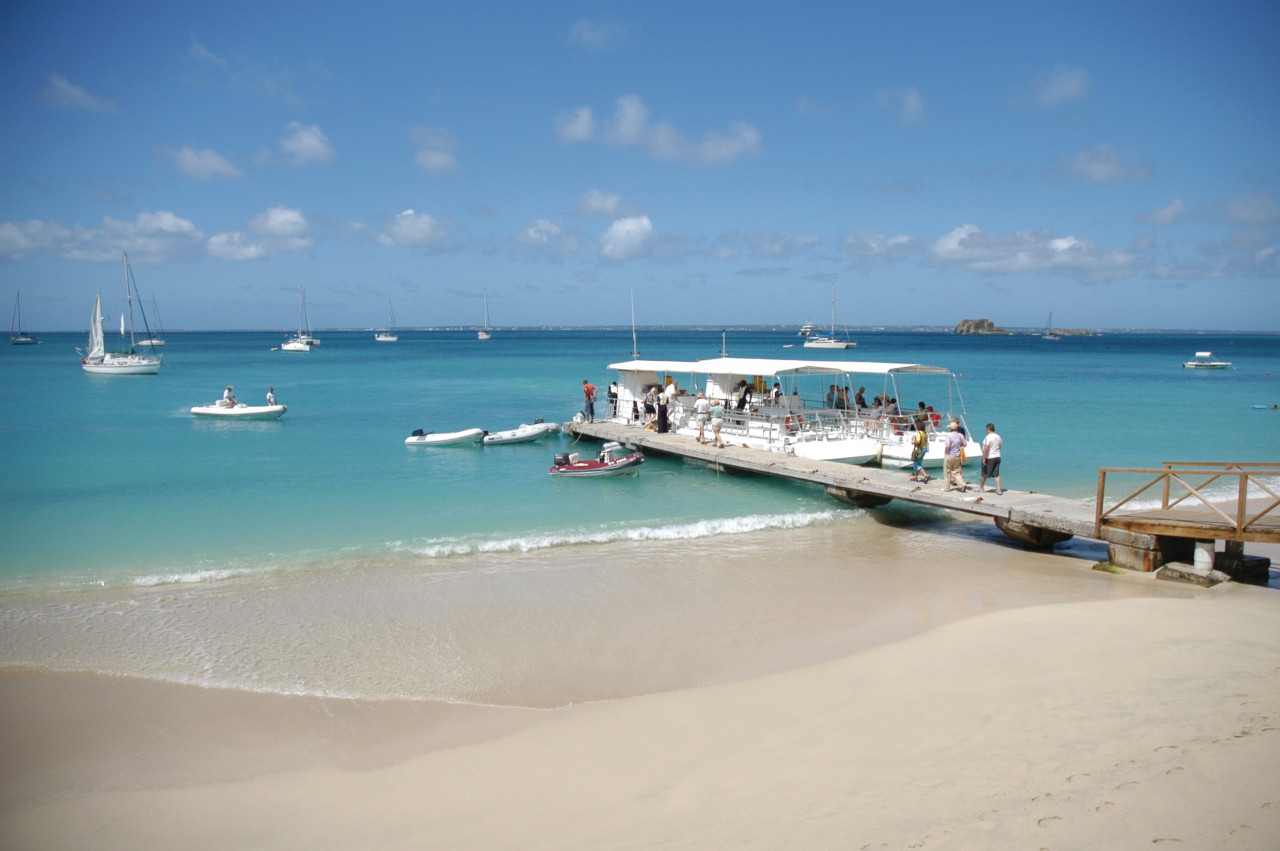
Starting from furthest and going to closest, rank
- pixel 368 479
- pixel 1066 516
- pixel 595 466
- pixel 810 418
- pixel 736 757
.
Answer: pixel 810 418 → pixel 368 479 → pixel 595 466 → pixel 1066 516 → pixel 736 757

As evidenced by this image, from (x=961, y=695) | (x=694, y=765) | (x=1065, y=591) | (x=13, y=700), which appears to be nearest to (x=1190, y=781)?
(x=961, y=695)

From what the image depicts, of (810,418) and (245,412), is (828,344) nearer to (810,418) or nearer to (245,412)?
(245,412)

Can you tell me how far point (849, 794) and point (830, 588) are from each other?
248 inches

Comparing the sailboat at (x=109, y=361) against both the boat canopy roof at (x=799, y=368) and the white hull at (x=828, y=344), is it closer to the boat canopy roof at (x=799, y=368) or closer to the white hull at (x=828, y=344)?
the boat canopy roof at (x=799, y=368)

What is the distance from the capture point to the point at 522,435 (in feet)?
91.4

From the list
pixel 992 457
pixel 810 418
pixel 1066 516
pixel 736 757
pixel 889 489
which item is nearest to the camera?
pixel 736 757

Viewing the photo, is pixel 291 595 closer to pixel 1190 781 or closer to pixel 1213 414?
pixel 1190 781

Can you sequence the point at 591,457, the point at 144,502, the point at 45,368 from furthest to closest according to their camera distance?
the point at 45,368, the point at 591,457, the point at 144,502

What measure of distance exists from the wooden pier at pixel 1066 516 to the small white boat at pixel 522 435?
10.9 meters

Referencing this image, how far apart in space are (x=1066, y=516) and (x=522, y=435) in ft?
61.8

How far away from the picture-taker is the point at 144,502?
62.0 feet

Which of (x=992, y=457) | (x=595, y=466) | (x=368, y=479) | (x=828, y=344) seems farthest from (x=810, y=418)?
(x=828, y=344)

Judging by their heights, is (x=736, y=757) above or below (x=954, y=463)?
below

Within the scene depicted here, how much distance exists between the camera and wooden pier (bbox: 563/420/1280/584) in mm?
11867
